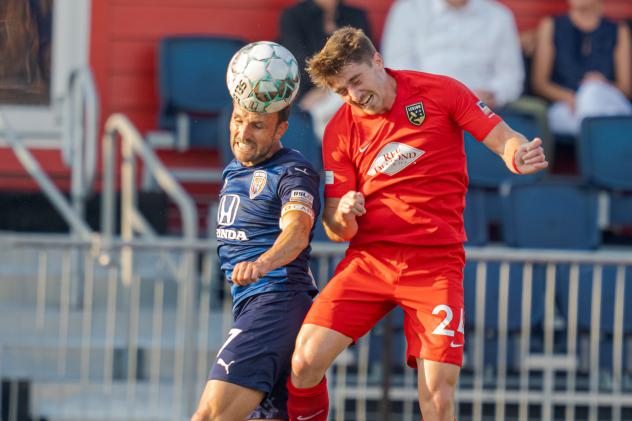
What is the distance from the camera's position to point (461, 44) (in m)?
9.51

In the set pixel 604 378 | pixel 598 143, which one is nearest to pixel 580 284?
pixel 604 378

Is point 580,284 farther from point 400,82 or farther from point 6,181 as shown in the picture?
point 6,181

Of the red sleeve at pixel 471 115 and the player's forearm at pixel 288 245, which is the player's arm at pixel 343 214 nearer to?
the player's forearm at pixel 288 245

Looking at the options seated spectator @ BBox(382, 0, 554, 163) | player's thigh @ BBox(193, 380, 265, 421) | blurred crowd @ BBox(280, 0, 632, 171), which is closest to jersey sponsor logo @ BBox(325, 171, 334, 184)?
player's thigh @ BBox(193, 380, 265, 421)

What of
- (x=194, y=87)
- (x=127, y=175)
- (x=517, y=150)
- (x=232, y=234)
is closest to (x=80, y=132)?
(x=127, y=175)

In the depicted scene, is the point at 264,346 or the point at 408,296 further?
the point at 408,296

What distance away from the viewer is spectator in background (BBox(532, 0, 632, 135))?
32.8 ft

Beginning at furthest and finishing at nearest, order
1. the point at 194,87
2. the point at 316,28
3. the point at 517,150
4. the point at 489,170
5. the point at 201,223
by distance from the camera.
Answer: the point at 201,223
the point at 194,87
the point at 316,28
the point at 489,170
the point at 517,150

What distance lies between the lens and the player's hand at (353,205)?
→ 519 cm

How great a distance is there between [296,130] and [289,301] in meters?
0.97

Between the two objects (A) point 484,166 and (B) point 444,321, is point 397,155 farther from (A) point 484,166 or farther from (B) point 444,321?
(A) point 484,166

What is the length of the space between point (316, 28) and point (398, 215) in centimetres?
447

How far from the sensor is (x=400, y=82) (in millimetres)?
5453

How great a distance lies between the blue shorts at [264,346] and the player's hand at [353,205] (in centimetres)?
43
